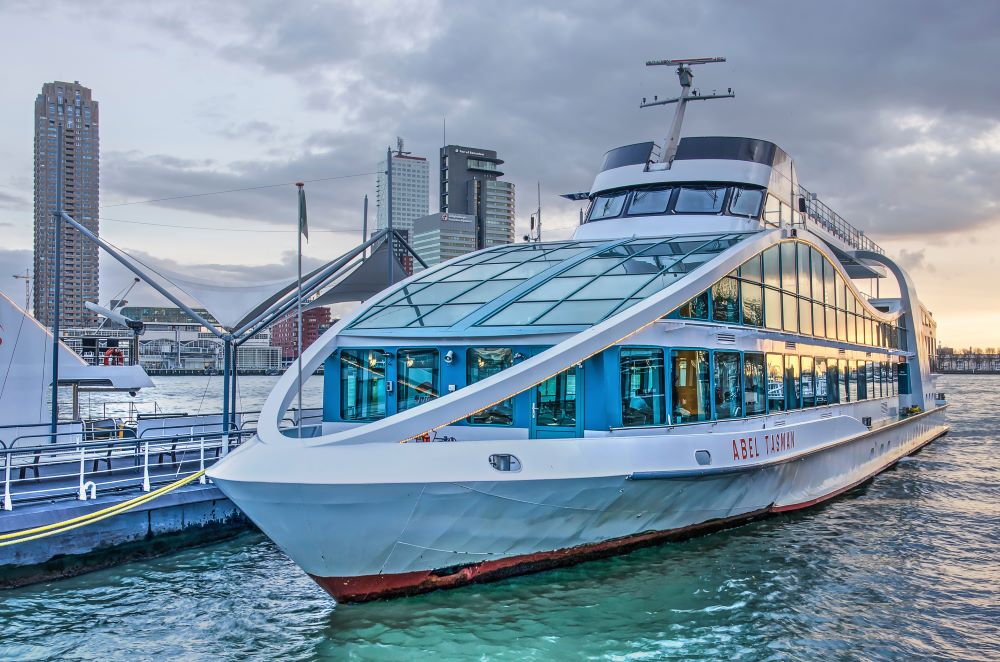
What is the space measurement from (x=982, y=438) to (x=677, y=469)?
106ft

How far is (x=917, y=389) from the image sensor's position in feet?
106

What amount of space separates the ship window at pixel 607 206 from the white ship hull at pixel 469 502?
29.1ft

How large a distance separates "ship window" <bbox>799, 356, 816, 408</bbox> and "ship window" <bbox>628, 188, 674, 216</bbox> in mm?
5209

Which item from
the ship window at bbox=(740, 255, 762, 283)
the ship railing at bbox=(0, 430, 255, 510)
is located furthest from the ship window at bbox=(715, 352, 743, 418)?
the ship railing at bbox=(0, 430, 255, 510)

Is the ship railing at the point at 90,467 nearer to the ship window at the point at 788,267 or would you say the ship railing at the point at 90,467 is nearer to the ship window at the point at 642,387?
the ship window at the point at 642,387

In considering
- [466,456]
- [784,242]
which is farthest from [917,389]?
[466,456]

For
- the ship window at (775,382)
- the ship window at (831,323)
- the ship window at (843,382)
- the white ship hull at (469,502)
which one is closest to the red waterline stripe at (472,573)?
the white ship hull at (469,502)

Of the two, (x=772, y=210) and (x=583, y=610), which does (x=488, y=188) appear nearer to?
(x=772, y=210)

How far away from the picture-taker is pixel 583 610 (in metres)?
11.8

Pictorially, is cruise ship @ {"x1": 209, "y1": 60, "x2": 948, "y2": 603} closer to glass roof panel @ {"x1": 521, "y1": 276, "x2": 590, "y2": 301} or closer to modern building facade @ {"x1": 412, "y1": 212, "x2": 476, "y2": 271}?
glass roof panel @ {"x1": 521, "y1": 276, "x2": 590, "y2": 301}

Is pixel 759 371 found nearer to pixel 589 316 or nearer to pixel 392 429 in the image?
pixel 589 316

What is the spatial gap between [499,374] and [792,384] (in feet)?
32.1

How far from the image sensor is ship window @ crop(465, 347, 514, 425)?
14250mm

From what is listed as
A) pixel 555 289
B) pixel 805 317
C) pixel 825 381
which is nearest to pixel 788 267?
pixel 805 317
